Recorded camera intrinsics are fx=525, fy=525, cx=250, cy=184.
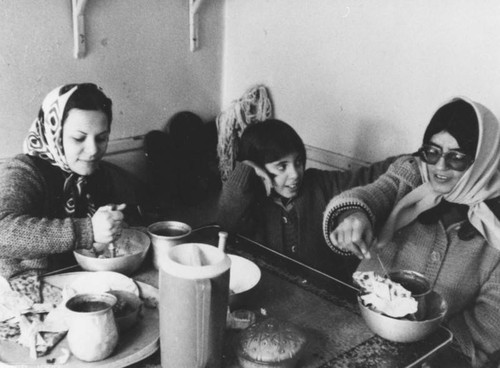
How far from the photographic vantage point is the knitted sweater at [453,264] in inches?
67.8

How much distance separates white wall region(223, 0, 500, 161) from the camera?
7.11 ft

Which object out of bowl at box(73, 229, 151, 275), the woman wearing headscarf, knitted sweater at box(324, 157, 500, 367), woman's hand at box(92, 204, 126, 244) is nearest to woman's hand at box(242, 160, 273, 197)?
knitted sweater at box(324, 157, 500, 367)

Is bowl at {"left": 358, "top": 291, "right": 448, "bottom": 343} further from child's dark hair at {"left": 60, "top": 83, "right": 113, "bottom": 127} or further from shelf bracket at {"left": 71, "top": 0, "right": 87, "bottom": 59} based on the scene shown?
shelf bracket at {"left": 71, "top": 0, "right": 87, "bottom": 59}

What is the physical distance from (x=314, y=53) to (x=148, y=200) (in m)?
1.20

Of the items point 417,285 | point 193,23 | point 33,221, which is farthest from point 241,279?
point 193,23

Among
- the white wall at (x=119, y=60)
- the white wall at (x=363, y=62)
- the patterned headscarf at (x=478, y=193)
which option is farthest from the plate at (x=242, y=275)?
the white wall at (x=119, y=60)

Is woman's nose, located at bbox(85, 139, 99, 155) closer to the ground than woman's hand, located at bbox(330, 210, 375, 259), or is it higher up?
higher up

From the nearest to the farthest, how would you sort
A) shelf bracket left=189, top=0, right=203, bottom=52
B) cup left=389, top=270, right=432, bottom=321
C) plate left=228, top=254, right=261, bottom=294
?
cup left=389, top=270, right=432, bottom=321
plate left=228, top=254, right=261, bottom=294
shelf bracket left=189, top=0, right=203, bottom=52

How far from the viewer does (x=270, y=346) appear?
44.6 inches

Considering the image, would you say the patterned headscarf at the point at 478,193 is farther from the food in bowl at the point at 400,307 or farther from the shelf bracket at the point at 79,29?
the shelf bracket at the point at 79,29

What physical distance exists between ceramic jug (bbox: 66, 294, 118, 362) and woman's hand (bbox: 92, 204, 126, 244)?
0.39 metres

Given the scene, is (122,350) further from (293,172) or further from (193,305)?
(293,172)

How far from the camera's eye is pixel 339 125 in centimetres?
273

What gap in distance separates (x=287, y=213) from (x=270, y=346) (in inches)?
46.6
